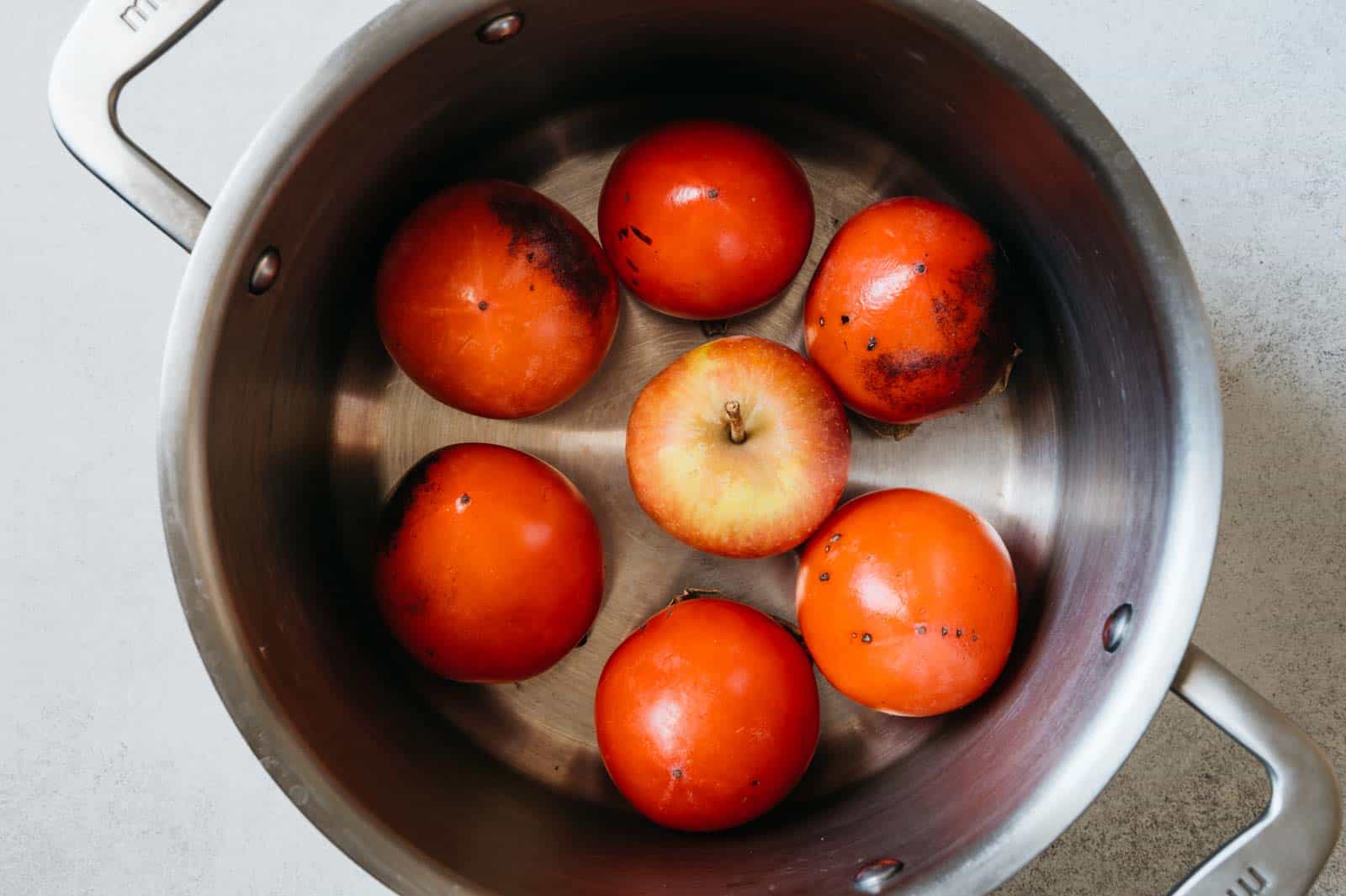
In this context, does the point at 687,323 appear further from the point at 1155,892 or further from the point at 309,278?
the point at 1155,892

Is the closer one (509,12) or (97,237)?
(509,12)

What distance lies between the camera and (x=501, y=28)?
585 mm

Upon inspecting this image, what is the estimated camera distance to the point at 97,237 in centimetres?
83

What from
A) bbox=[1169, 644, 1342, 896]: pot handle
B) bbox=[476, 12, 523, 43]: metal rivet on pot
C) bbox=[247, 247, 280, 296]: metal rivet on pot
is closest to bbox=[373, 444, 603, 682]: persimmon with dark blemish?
bbox=[247, 247, 280, 296]: metal rivet on pot

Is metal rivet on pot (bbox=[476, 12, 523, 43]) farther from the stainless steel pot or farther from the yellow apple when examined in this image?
the yellow apple

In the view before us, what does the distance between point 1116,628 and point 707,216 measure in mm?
368

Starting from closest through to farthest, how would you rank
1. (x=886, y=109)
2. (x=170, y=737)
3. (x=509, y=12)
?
(x=509, y=12)
(x=886, y=109)
(x=170, y=737)

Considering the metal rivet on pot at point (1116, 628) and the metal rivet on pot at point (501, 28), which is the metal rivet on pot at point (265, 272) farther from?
the metal rivet on pot at point (1116, 628)

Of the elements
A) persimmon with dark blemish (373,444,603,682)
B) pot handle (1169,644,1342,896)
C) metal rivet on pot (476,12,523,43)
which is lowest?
pot handle (1169,644,1342,896)

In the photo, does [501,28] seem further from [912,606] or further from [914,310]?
[912,606]

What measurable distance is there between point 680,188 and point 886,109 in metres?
0.18

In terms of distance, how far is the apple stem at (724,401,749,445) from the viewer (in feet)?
1.87

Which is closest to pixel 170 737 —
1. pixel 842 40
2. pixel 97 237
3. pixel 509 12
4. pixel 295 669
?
pixel 295 669

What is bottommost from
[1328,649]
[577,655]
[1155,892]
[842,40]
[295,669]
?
[1155,892]
